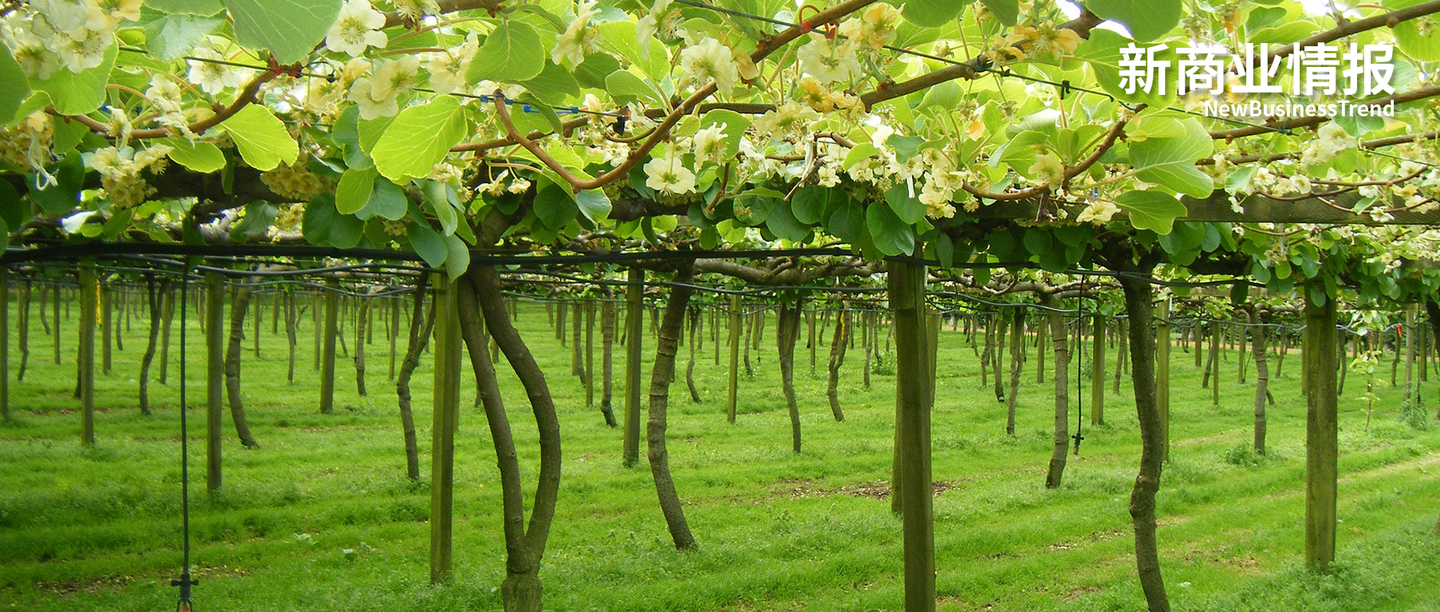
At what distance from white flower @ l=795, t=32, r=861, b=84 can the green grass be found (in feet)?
13.8

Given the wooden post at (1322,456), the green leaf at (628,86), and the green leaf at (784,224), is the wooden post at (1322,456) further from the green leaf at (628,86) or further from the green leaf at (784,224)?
the green leaf at (628,86)

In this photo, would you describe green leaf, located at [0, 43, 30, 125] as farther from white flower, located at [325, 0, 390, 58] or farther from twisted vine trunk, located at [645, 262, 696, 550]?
twisted vine trunk, located at [645, 262, 696, 550]

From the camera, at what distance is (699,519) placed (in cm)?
662

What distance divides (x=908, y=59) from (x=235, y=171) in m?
1.66

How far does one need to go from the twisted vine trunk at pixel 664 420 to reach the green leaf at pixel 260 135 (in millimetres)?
4149

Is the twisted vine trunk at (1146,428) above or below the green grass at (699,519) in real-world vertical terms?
above

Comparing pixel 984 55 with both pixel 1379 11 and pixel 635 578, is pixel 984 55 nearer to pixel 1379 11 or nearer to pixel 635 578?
pixel 1379 11

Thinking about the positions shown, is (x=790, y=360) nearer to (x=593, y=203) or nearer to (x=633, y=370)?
(x=633, y=370)

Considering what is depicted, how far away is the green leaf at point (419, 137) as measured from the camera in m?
1.11

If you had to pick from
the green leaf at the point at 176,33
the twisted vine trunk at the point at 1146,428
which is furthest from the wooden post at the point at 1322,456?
the green leaf at the point at 176,33

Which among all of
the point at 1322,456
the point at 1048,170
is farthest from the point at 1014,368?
the point at 1048,170

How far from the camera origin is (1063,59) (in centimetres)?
120

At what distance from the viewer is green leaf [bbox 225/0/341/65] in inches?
26.0

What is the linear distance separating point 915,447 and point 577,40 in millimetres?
2373
